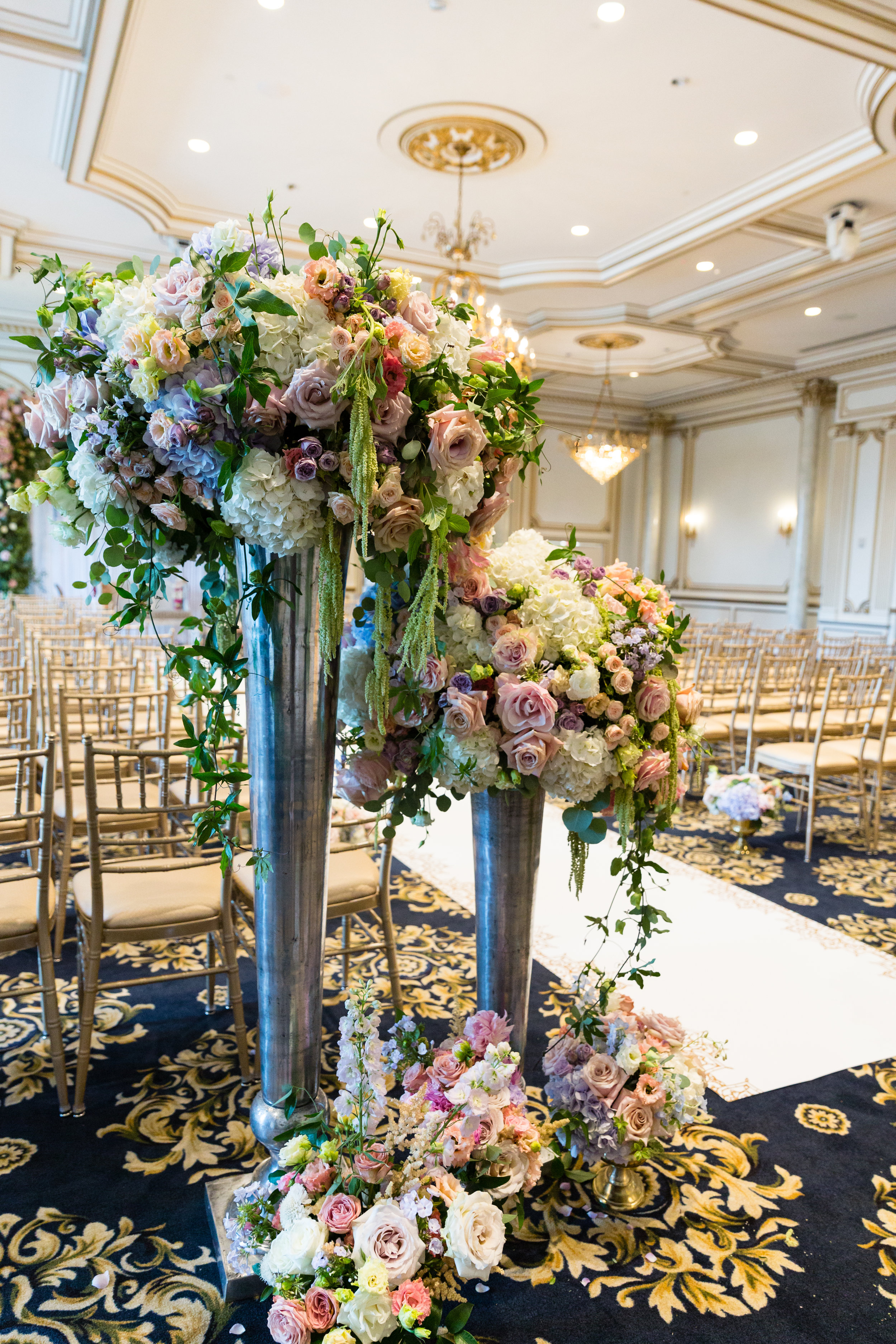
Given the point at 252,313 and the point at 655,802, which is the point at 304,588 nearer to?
the point at 252,313

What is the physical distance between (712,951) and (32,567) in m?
10.1

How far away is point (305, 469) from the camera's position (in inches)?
46.7

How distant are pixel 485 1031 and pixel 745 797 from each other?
10.6 feet

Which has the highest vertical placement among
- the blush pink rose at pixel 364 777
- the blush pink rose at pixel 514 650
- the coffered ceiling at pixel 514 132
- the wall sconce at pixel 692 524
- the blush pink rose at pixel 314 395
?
the coffered ceiling at pixel 514 132

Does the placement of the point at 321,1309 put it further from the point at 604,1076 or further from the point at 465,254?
the point at 465,254

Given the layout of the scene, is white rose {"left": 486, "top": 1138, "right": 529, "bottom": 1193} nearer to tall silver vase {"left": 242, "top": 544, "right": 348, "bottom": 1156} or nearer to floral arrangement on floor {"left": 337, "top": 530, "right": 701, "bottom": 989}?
tall silver vase {"left": 242, "top": 544, "right": 348, "bottom": 1156}

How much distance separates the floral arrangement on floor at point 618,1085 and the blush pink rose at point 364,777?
0.75 meters

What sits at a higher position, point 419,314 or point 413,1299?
point 419,314

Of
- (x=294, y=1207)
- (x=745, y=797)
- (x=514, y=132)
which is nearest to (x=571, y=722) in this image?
(x=294, y=1207)

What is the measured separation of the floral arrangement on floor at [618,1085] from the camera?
6.34 ft

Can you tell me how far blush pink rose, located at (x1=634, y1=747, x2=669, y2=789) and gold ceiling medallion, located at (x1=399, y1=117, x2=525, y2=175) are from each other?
17.7 feet

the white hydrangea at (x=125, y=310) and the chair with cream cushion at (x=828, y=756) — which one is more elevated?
the white hydrangea at (x=125, y=310)

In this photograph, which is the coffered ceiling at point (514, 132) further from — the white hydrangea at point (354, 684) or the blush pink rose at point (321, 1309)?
the blush pink rose at point (321, 1309)

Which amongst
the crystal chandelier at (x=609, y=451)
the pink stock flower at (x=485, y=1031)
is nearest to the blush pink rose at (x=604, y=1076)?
the pink stock flower at (x=485, y=1031)
